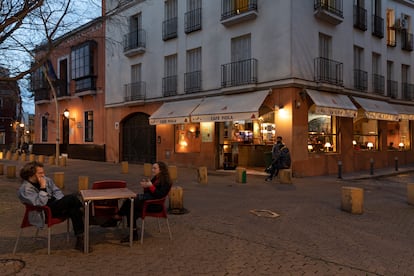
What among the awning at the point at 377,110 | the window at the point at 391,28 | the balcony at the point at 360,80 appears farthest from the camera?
the window at the point at 391,28

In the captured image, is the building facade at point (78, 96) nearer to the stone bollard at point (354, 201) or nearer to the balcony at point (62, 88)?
the balcony at point (62, 88)

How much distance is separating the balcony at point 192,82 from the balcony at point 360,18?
28.3 ft

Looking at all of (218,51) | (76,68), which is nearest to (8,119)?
(76,68)

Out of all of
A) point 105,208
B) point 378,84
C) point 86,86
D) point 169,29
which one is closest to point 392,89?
point 378,84

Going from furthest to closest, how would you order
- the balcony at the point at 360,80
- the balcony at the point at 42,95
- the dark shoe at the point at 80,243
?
the balcony at the point at 42,95
the balcony at the point at 360,80
the dark shoe at the point at 80,243

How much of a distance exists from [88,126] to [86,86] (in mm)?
3032

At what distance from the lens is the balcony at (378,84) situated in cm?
2052

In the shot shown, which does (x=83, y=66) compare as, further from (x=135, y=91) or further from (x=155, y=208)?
(x=155, y=208)

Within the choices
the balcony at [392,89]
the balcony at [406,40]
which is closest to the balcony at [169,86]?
the balcony at [392,89]

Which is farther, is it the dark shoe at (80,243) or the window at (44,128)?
the window at (44,128)

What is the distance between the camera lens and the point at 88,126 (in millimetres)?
27953

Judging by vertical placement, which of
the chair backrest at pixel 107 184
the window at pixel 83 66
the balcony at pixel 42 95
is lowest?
the chair backrest at pixel 107 184

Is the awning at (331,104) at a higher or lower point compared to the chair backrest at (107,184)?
higher

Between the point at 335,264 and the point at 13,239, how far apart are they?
5.20 metres
